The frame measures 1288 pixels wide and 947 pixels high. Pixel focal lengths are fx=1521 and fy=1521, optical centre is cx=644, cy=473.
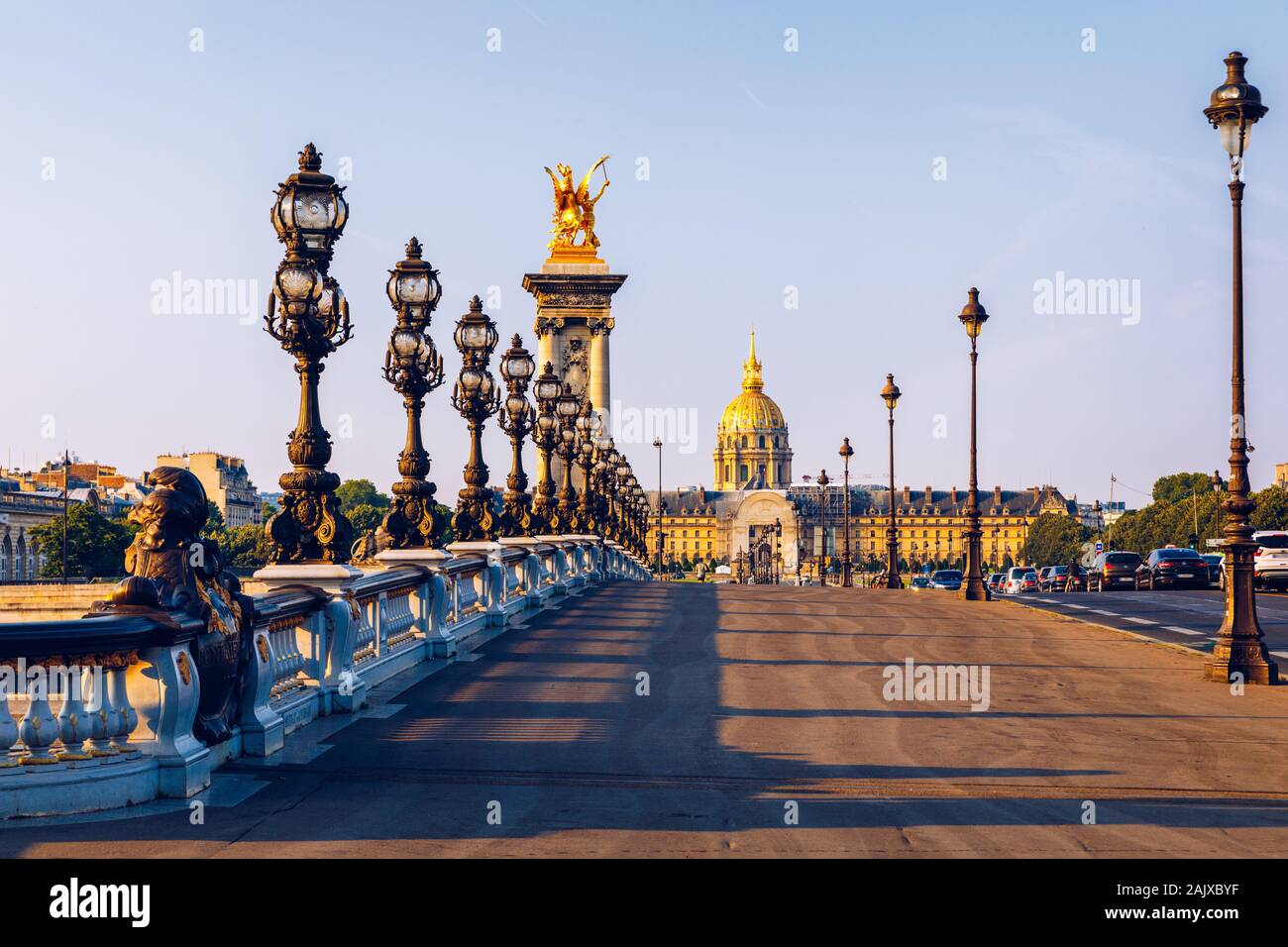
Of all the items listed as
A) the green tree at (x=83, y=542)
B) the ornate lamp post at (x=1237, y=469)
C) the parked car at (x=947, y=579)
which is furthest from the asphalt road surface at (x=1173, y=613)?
the green tree at (x=83, y=542)

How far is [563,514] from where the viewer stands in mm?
43500

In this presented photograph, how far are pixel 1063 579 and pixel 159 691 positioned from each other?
194ft

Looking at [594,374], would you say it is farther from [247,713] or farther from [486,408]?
[247,713]

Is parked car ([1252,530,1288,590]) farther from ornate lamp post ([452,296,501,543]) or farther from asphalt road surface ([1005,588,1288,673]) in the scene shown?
ornate lamp post ([452,296,501,543])

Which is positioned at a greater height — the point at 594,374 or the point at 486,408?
the point at 594,374

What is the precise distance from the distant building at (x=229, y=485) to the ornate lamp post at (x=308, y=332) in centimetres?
10790

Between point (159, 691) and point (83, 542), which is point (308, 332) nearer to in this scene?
point (159, 691)

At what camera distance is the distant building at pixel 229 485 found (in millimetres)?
129000

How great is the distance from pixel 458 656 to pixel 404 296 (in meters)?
5.22

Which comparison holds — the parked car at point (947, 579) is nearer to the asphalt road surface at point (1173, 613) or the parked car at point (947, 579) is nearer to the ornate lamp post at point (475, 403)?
the asphalt road surface at point (1173, 613)

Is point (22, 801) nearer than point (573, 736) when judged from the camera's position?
Yes

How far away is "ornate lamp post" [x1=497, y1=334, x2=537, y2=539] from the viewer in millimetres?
29969
